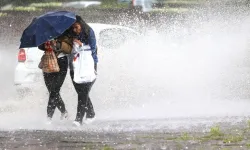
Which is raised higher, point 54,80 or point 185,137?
point 54,80

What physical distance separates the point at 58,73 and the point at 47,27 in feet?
2.69

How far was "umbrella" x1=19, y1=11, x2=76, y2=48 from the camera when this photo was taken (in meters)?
9.14

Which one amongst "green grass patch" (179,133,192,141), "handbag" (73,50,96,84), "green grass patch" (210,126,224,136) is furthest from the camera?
"handbag" (73,50,96,84)

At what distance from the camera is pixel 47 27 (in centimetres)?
920

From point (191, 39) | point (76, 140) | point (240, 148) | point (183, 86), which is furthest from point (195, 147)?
point (191, 39)

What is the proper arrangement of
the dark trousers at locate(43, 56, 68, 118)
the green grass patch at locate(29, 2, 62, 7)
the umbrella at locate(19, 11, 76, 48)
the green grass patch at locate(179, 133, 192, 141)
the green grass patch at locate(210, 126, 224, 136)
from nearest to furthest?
1. the green grass patch at locate(179, 133, 192, 141)
2. the green grass patch at locate(210, 126, 224, 136)
3. the umbrella at locate(19, 11, 76, 48)
4. the dark trousers at locate(43, 56, 68, 118)
5. the green grass patch at locate(29, 2, 62, 7)

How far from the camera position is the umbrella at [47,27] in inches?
360

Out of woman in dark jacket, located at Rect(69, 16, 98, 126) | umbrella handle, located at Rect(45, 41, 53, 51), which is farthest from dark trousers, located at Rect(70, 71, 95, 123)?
umbrella handle, located at Rect(45, 41, 53, 51)

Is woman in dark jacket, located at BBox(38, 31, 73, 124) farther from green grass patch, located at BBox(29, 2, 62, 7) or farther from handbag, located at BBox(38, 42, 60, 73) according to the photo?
green grass patch, located at BBox(29, 2, 62, 7)

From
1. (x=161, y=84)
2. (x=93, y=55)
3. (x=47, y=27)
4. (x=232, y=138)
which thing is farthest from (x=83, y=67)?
(x=161, y=84)

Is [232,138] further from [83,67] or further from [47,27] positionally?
[47,27]

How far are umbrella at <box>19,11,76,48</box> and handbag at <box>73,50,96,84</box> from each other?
510 mm

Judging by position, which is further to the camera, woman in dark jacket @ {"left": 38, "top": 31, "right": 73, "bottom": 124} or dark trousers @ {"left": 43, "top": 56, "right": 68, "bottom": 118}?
dark trousers @ {"left": 43, "top": 56, "right": 68, "bottom": 118}

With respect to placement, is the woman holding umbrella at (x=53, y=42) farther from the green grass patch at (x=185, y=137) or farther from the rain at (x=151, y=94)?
the green grass patch at (x=185, y=137)
